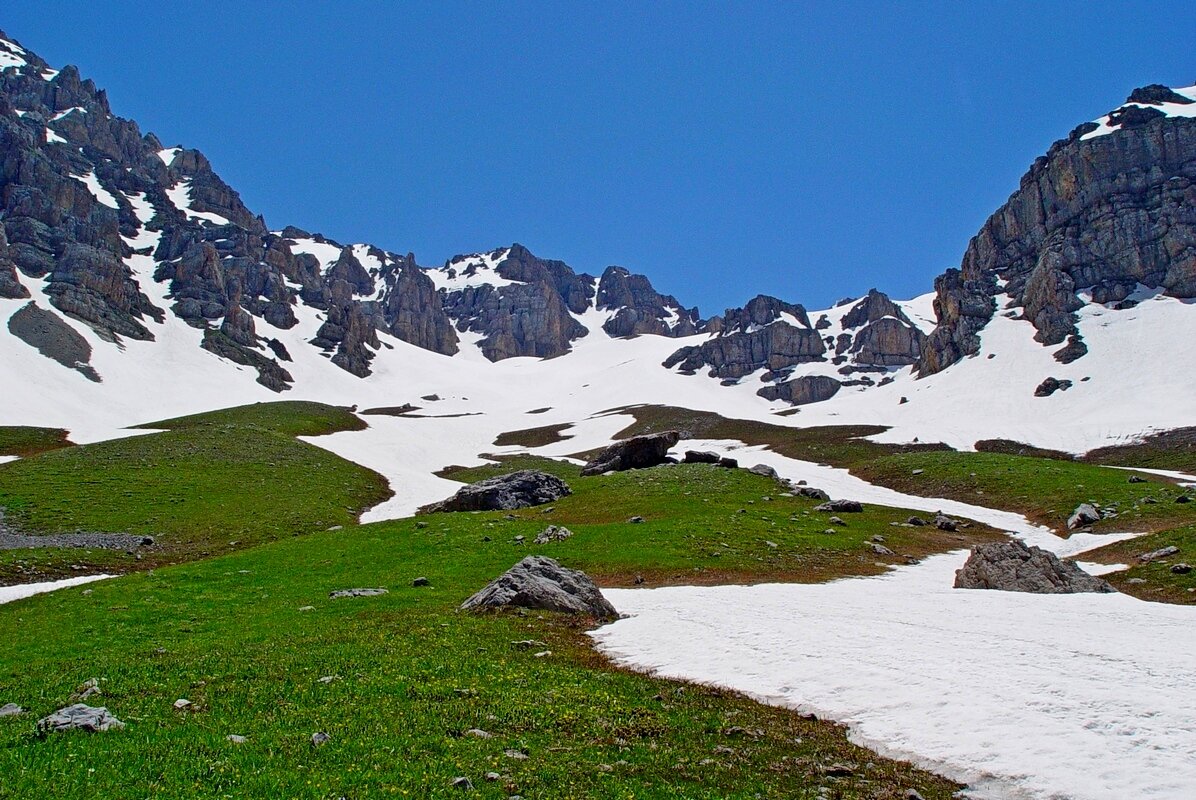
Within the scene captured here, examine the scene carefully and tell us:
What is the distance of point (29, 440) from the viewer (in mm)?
84625

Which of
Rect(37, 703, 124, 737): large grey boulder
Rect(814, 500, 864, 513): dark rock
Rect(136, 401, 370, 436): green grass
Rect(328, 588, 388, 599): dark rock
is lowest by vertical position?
Rect(328, 588, 388, 599): dark rock

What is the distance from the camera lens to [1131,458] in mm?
87000

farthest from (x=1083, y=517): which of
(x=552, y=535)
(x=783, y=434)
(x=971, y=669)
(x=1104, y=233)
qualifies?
(x=1104, y=233)

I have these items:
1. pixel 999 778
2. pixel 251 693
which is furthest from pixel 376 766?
pixel 999 778

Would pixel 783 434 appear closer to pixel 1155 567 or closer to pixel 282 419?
pixel 282 419

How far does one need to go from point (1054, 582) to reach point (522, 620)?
73.5 feet

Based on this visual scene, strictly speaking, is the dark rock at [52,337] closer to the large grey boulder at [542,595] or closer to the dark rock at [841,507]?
the dark rock at [841,507]

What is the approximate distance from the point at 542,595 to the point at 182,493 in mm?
46213

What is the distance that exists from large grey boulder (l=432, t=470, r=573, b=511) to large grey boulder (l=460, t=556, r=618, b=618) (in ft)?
104

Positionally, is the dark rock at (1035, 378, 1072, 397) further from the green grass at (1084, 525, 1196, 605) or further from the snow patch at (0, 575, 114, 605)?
the snow patch at (0, 575, 114, 605)

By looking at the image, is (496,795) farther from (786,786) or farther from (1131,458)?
(1131,458)

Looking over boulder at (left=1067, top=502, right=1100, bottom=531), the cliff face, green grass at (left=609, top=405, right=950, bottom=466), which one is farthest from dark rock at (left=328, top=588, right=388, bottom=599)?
the cliff face

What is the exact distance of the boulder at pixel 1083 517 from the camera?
47688 millimetres

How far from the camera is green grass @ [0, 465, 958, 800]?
29.1ft
